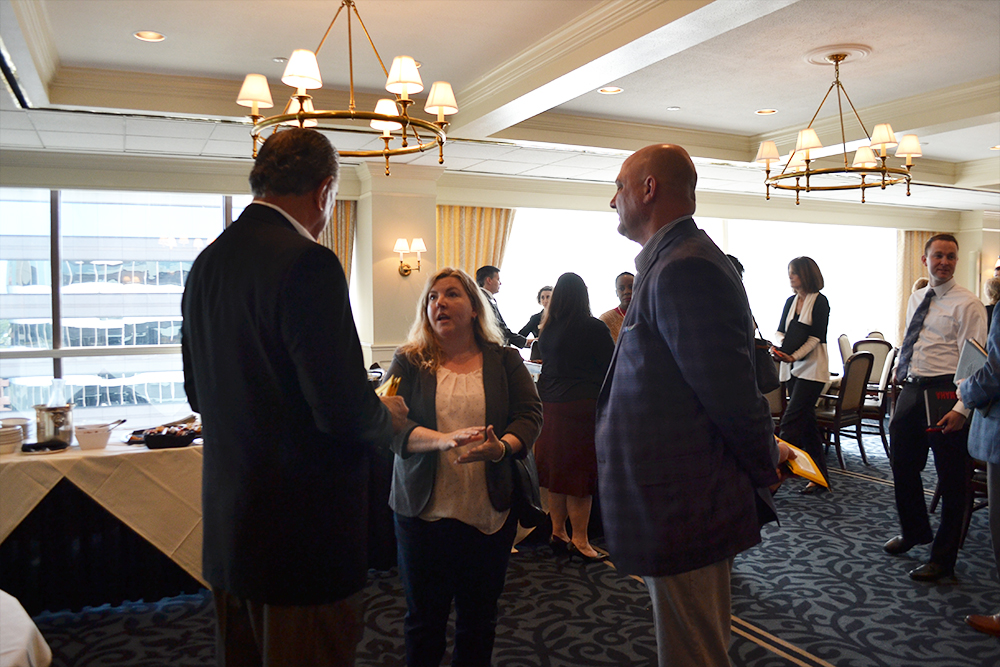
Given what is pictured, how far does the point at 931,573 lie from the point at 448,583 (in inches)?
104

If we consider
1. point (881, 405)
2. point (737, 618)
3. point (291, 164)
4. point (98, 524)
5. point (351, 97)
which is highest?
point (351, 97)

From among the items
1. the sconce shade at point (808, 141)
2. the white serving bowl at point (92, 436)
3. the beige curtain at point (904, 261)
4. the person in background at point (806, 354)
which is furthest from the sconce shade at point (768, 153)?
the beige curtain at point (904, 261)

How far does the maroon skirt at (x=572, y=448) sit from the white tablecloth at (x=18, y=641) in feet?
8.33

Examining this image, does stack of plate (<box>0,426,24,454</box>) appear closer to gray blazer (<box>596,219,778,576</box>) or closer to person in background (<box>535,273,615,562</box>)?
person in background (<box>535,273,615,562</box>)

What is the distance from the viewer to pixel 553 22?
15.2ft

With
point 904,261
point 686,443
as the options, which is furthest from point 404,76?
point 904,261

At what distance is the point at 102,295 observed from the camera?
784 centimetres

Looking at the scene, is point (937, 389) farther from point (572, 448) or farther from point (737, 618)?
point (572, 448)

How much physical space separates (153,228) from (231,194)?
883mm

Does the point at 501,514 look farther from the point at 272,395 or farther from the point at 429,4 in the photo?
the point at 429,4

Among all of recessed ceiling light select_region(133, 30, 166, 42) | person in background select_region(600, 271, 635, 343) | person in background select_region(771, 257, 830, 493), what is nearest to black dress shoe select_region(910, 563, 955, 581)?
person in background select_region(771, 257, 830, 493)

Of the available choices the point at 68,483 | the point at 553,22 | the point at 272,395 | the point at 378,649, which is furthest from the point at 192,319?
the point at 553,22

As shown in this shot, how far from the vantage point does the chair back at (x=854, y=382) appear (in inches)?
235

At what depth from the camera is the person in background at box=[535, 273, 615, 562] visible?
3865 mm
